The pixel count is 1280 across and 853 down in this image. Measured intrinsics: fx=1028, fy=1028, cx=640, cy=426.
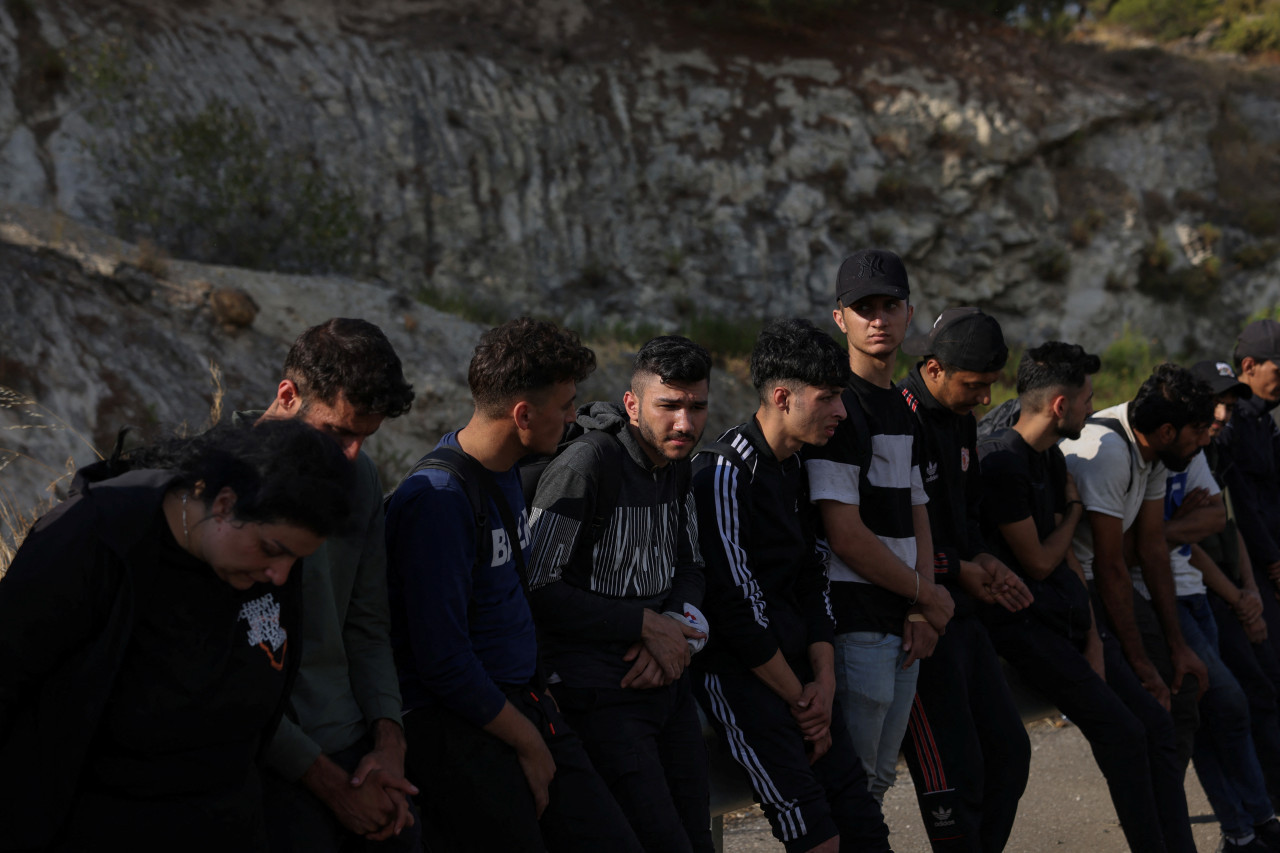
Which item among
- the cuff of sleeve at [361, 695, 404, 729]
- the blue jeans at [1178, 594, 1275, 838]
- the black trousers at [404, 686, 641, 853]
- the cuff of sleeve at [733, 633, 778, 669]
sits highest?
the cuff of sleeve at [361, 695, 404, 729]

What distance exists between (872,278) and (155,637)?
9.53 ft

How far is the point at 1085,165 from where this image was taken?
21.3m

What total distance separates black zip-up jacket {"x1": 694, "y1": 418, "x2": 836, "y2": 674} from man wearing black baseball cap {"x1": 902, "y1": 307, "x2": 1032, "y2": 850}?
25.3 inches

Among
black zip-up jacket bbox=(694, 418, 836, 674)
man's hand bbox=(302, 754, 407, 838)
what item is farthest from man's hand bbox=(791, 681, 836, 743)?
man's hand bbox=(302, 754, 407, 838)

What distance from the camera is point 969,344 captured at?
4.15 meters

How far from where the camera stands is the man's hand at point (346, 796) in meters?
2.67

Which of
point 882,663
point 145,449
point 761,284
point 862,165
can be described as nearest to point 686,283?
point 761,284

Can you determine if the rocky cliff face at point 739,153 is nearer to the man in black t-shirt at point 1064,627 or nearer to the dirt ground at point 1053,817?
the dirt ground at point 1053,817

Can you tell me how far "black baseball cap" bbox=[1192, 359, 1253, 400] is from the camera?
5632 mm

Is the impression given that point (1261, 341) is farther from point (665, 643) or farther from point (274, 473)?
point (274, 473)

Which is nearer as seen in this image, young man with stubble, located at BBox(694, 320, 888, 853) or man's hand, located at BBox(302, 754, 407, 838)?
man's hand, located at BBox(302, 754, 407, 838)

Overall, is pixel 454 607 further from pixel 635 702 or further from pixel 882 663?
pixel 882 663

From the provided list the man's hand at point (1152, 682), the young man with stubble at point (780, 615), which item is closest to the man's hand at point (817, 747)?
the young man with stubble at point (780, 615)

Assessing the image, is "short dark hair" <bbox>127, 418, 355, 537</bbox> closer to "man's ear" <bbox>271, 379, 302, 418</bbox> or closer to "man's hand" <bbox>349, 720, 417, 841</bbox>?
"man's ear" <bbox>271, 379, 302, 418</bbox>
